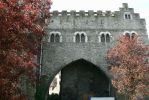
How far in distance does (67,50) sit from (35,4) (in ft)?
53.8

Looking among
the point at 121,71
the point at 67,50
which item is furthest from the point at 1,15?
the point at 67,50

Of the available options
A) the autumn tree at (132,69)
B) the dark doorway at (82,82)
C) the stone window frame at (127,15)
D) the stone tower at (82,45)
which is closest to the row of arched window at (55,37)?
the stone tower at (82,45)

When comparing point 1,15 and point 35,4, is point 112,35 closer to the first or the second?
point 35,4

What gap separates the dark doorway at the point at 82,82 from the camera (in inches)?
1126

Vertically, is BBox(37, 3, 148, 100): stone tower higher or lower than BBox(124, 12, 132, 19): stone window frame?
lower

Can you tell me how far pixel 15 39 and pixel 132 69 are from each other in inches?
572

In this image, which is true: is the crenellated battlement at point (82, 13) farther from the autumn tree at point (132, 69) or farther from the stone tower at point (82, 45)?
the autumn tree at point (132, 69)

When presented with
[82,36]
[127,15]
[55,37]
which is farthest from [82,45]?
[127,15]

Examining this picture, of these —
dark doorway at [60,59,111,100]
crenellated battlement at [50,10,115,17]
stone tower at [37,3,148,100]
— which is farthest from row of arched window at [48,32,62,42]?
dark doorway at [60,59,111,100]

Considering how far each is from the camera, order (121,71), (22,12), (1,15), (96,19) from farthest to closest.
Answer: (96,19) < (121,71) < (22,12) < (1,15)

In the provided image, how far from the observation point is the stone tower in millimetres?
27797

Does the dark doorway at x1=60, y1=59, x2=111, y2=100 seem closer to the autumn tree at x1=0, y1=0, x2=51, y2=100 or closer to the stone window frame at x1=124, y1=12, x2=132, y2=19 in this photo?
the stone window frame at x1=124, y1=12, x2=132, y2=19

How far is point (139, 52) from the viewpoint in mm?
24156

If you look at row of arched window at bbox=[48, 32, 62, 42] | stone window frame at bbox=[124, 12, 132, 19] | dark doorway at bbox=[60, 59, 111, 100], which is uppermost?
stone window frame at bbox=[124, 12, 132, 19]
